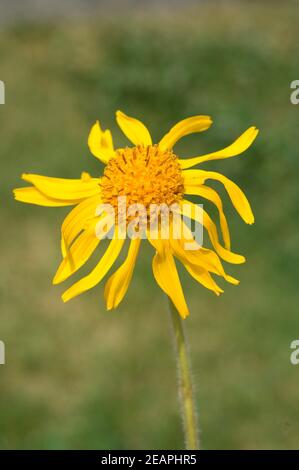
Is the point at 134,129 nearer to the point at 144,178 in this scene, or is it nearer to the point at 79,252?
the point at 144,178

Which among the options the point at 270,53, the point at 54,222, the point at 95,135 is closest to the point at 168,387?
the point at 54,222

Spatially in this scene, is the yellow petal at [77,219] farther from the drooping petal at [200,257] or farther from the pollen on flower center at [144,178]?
the drooping petal at [200,257]

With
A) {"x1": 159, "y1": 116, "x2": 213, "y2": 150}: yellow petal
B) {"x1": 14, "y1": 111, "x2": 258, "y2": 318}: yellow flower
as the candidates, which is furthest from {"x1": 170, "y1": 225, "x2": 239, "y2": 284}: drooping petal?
{"x1": 159, "y1": 116, "x2": 213, "y2": 150}: yellow petal

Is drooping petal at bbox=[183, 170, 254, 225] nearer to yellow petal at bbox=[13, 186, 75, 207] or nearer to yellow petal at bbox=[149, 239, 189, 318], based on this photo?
yellow petal at bbox=[149, 239, 189, 318]

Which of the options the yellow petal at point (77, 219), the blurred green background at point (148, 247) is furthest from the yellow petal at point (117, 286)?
the blurred green background at point (148, 247)

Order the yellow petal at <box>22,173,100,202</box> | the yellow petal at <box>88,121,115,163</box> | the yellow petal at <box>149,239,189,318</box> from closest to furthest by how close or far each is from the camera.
Answer: the yellow petal at <box>149,239,189,318</box>, the yellow petal at <box>22,173,100,202</box>, the yellow petal at <box>88,121,115,163</box>
